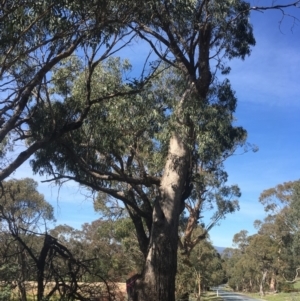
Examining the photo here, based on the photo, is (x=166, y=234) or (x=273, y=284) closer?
(x=166, y=234)

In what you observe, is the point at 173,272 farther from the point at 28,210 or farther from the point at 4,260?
the point at 28,210

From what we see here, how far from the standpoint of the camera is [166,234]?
10.5m

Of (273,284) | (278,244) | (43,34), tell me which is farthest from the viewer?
(273,284)

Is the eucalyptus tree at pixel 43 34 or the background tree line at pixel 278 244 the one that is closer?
the eucalyptus tree at pixel 43 34

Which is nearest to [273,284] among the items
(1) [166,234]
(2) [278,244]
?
(2) [278,244]

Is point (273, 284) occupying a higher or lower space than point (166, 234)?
lower

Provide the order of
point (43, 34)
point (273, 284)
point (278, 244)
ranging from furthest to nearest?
point (273, 284)
point (278, 244)
point (43, 34)

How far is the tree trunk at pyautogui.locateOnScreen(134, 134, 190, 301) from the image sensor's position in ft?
33.2

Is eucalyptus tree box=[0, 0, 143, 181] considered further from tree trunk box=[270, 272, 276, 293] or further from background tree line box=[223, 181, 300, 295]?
tree trunk box=[270, 272, 276, 293]

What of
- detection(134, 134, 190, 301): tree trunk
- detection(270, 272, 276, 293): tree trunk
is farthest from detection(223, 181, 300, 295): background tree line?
detection(134, 134, 190, 301): tree trunk

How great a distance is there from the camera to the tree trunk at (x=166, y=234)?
10.1 metres

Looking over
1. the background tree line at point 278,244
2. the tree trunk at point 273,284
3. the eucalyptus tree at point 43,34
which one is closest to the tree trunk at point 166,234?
the eucalyptus tree at point 43,34

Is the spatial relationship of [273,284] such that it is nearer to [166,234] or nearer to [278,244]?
[278,244]

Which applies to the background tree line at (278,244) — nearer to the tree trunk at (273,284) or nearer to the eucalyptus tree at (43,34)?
the tree trunk at (273,284)
